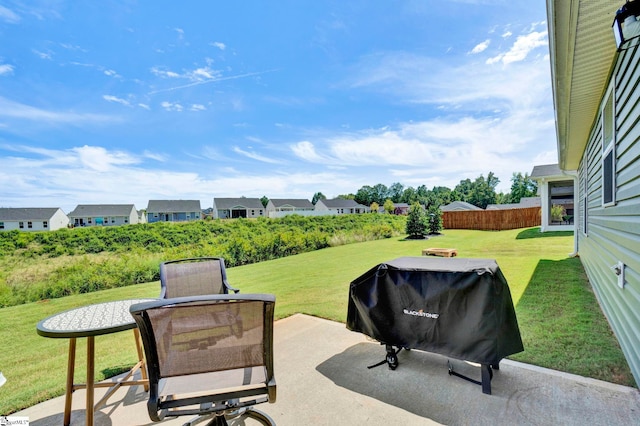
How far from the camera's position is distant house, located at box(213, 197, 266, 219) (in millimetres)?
41031

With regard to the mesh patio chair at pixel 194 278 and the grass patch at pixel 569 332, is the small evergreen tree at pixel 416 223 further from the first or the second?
the mesh patio chair at pixel 194 278

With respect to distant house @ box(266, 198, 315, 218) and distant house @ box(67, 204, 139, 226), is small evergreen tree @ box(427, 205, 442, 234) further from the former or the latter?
distant house @ box(67, 204, 139, 226)

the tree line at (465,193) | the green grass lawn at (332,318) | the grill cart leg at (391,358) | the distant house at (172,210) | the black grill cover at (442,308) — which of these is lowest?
the green grass lawn at (332,318)

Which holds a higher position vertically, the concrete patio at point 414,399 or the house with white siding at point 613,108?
the house with white siding at point 613,108

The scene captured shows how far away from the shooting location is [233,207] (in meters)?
41.3

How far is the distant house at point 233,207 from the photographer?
41.0 metres

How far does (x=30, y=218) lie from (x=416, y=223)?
3791 cm

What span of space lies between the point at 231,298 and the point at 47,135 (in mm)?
13262

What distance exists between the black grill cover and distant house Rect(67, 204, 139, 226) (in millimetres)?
43308

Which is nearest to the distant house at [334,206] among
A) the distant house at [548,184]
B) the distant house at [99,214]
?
the distant house at [99,214]

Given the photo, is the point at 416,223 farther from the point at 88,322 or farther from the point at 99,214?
the point at 99,214

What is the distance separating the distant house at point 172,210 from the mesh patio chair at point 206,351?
40.3m

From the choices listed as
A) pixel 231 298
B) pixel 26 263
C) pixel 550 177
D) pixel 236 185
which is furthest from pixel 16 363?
pixel 236 185

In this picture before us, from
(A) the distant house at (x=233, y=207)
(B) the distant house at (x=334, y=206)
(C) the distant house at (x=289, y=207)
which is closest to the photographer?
(A) the distant house at (x=233, y=207)
